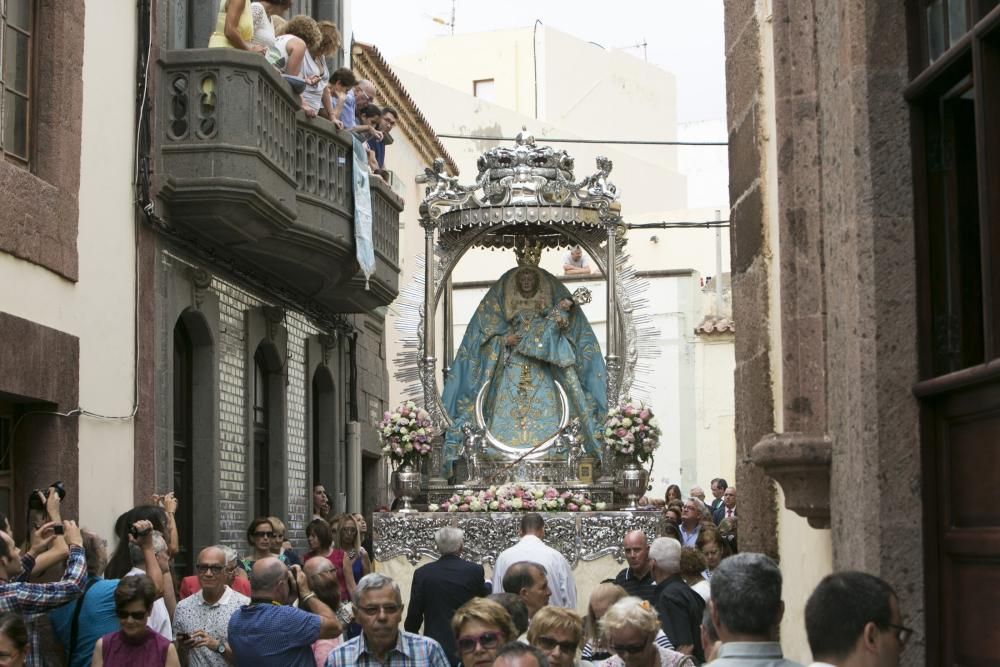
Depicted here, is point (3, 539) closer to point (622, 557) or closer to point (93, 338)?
point (93, 338)

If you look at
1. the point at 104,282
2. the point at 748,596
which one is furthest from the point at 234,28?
the point at 748,596

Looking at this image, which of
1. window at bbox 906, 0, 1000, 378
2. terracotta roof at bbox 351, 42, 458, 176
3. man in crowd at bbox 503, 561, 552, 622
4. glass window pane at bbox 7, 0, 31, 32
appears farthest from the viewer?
terracotta roof at bbox 351, 42, 458, 176

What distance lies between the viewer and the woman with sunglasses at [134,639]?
7.11 meters

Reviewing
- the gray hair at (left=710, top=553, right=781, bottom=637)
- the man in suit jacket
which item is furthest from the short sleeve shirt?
the gray hair at (left=710, top=553, right=781, bottom=637)

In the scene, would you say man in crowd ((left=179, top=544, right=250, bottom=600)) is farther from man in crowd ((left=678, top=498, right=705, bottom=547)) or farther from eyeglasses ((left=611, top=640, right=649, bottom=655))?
man in crowd ((left=678, top=498, right=705, bottom=547))

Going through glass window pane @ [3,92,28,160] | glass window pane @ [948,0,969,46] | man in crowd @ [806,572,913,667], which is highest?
glass window pane @ [3,92,28,160]

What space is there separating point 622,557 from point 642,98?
97.4ft

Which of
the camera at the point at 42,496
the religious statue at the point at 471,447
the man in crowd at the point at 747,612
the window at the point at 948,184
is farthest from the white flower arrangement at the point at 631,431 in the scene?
the man in crowd at the point at 747,612

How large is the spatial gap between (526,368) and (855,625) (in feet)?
41.1

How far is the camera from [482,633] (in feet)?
19.4

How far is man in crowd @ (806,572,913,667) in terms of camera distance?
4.11 meters

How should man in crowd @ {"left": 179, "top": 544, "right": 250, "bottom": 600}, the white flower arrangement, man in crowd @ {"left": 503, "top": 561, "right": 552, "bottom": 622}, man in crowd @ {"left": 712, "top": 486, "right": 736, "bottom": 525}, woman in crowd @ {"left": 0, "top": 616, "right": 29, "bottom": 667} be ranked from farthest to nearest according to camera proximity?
man in crowd @ {"left": 712, "top": 486, "right": 736, "bottom": 525}, the white flower arrangement, man in crowd @ {"left": 179, "top": 544, "right": 250, "bottom": 600}, man in crowd @ {"left": 503, "top": 561, "right": 552, "bottom": 622}, woman in crowd @ {"left": 0, "top": 616, "right": 29, "bottom": 667}

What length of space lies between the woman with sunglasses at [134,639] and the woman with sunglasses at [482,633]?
68.0 inches

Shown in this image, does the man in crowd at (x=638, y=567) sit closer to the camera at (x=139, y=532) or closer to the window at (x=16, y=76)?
the camera at (x=139, y=532)
